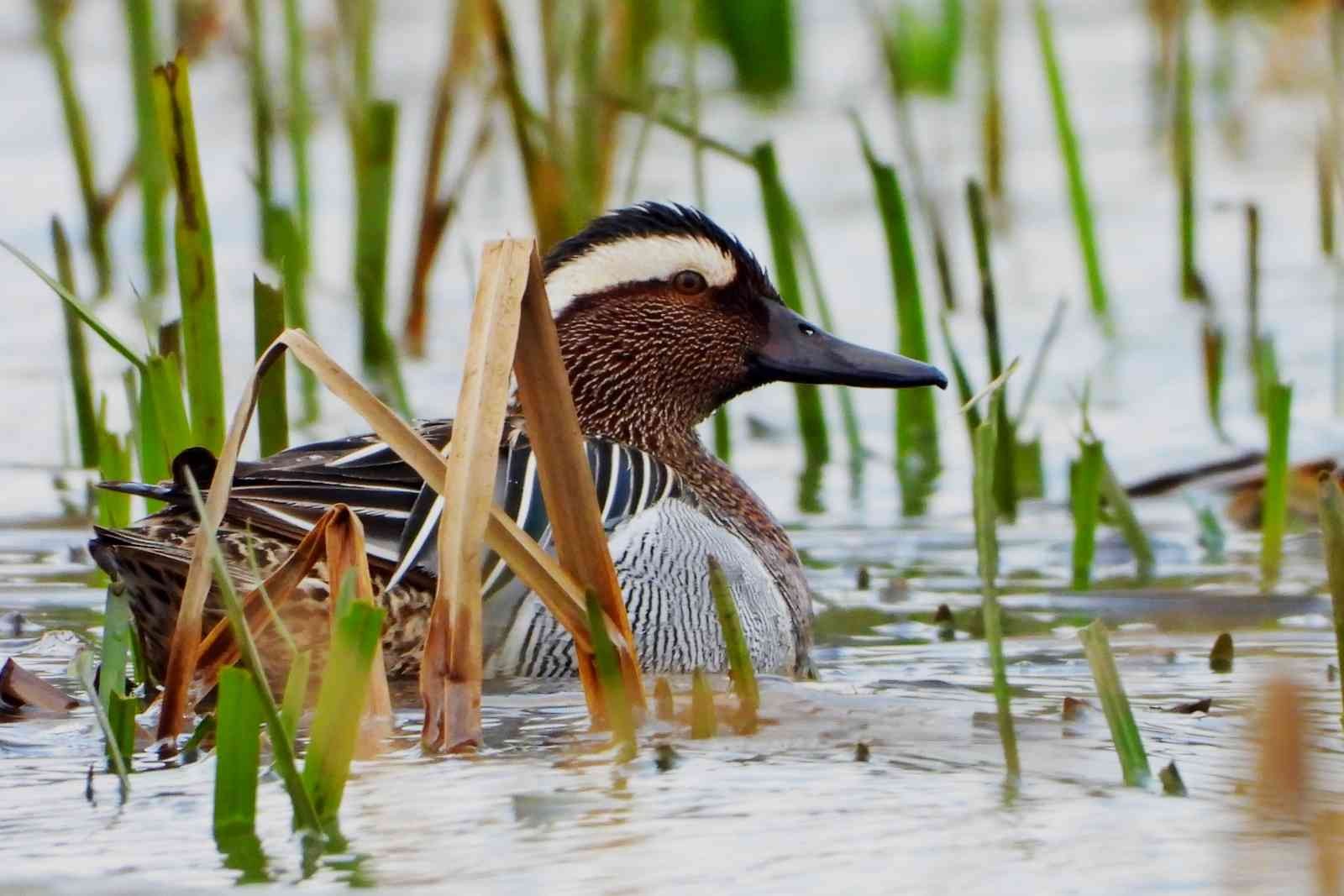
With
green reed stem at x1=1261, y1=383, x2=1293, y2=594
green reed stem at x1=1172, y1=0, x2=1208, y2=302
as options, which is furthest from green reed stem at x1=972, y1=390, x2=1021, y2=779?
green reed stem at x1=1172, y1=0, x2=1208, y2=302

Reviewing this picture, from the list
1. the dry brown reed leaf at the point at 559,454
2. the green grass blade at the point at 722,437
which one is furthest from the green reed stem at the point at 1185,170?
the dry brown reed leaf at the point at 559,454

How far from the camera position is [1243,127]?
11.9 metres

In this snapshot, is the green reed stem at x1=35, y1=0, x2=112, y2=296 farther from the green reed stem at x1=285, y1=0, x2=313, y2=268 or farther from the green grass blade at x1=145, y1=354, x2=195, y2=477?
the green grass blade at x1=145, y1=354, x2=195, y2=477

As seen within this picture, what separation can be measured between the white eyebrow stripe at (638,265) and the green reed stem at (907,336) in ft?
2.94

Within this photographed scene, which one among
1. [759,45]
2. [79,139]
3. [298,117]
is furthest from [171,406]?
[759,45]

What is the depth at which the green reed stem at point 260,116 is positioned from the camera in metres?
6.46

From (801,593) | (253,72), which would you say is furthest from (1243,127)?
(801,593)

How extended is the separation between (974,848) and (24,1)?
37.9 ft

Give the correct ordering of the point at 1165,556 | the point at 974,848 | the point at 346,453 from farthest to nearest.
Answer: the point at 1165,556 → the point at 346,453 → the point at 974,848

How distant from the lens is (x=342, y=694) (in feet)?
9.75

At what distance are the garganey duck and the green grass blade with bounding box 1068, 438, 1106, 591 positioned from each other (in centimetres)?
42

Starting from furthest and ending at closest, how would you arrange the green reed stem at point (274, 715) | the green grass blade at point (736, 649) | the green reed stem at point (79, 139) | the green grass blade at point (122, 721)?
the green reed stem at point (79, 139) → the green grass blade at point (736, 649) → the green grass blade at point (122, 721) → the green reed stem at point (274, 715)

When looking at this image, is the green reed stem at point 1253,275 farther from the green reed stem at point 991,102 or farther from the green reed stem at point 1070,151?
the green reed stem at point 991,102

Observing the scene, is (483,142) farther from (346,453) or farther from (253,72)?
(346,453)
